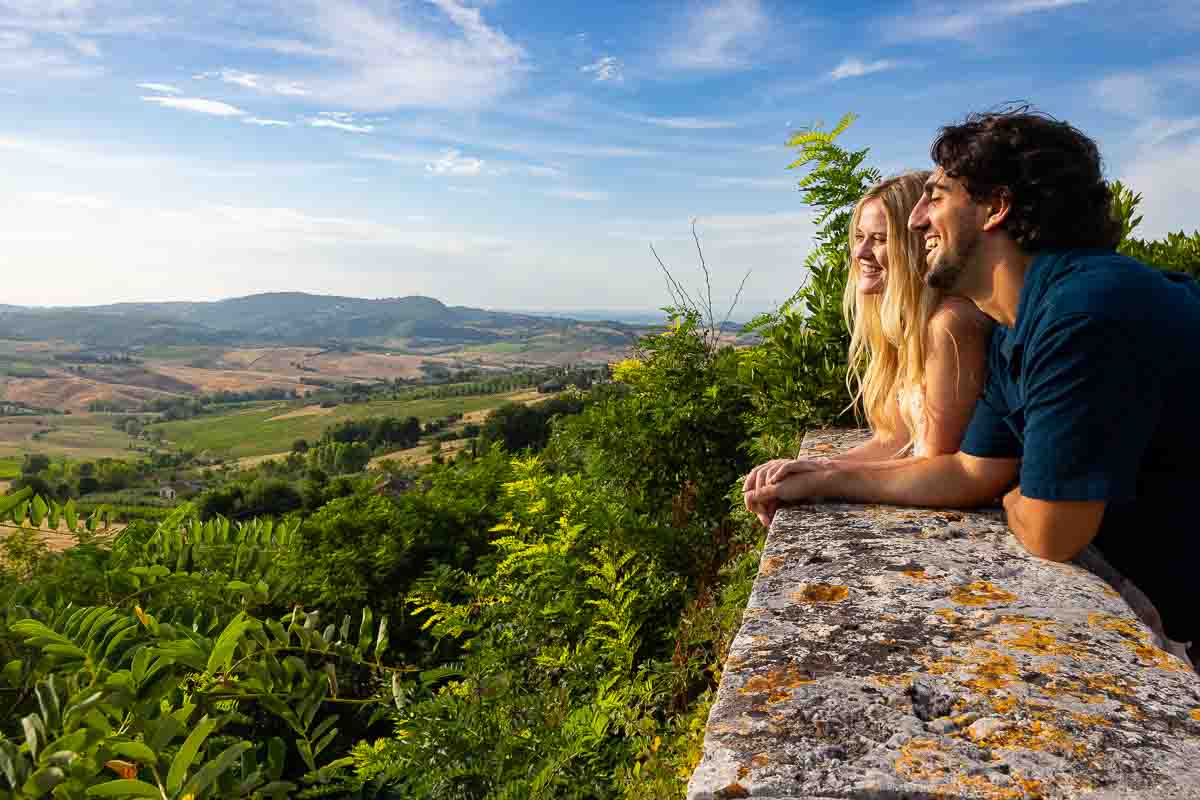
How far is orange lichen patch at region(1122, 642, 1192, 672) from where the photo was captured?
4.92ft

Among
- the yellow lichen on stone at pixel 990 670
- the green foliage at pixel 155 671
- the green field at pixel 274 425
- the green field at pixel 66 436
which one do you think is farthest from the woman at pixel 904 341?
the green field at pixel 66 436

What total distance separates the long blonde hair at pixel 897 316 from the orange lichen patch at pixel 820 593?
1109 mm

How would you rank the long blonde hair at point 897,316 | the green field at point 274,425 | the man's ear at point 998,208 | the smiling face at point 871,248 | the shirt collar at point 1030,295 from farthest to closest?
1. the green field at point 274,425
2. the smiling face at point 871,248
3. the long blonde hair at point 897,316
4. the man's ear at point 998,208
5. the shirt collar at point 1030,295

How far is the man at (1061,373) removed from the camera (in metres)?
1.80

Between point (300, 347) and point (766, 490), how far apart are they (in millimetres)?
206540

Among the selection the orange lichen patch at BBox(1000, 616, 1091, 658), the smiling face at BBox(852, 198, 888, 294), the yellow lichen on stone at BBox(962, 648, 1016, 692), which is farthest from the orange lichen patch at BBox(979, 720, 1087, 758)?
the smiling face at BBox(852, 198, 888, 294)

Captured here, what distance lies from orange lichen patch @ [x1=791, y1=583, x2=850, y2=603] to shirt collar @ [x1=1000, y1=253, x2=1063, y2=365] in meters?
0.89

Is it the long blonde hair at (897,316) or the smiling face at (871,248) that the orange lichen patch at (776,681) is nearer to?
the long blonde hair at (897,316)

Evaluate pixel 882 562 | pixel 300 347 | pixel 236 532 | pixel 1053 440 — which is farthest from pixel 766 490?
pixel 300 347

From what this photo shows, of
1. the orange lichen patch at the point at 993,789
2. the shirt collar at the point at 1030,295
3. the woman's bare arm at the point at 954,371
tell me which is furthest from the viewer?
the woman's bare arm at the point at 954,371

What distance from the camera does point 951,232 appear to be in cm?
225

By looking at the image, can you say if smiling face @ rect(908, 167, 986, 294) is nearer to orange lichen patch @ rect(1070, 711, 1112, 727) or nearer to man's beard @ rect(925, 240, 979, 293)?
man's beard @ rect(925, 240, 979, 293)

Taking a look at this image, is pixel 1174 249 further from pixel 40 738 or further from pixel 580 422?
pixel 40 738

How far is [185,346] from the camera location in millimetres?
194000
